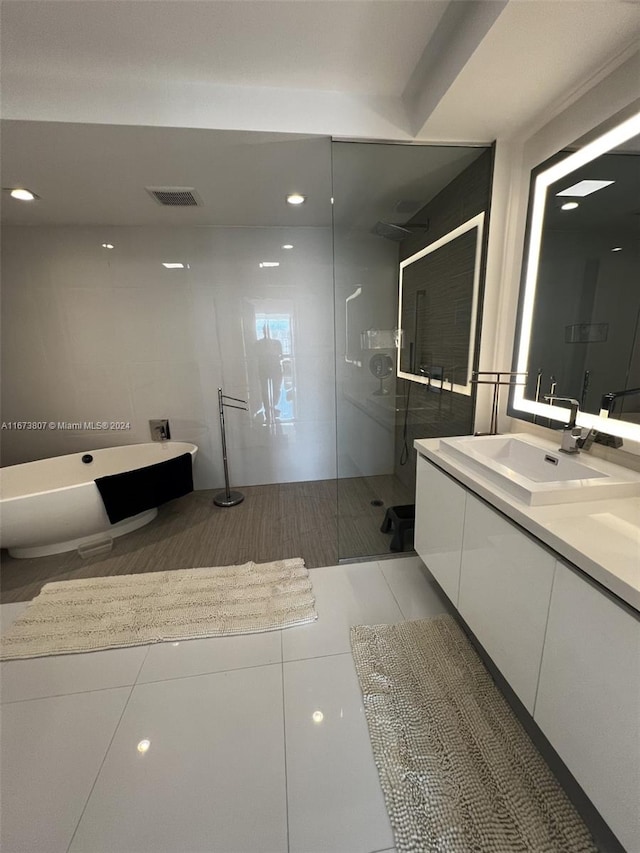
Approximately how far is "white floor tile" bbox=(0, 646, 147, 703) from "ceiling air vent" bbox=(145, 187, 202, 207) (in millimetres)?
2876

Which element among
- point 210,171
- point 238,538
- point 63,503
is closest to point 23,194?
point 210,171

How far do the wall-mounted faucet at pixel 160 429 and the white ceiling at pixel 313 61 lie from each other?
2.33 meters

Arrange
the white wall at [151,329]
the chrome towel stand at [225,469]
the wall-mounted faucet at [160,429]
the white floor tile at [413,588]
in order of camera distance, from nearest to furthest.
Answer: the white floor tile at [413,588] → the white wall at [151,329] → the chrome towel stand at [225,469] → the wall-mounted faucet at [160,429]

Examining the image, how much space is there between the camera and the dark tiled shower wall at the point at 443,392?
6.68 feet

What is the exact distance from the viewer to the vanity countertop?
85 cm

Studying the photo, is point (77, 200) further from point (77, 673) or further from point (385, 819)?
point (385, 819)

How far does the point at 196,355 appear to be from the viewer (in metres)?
3.34

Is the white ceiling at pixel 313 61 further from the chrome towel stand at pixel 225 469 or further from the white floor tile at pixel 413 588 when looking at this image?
the white floor tile at pixel 413 588

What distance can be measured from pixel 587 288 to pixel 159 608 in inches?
109

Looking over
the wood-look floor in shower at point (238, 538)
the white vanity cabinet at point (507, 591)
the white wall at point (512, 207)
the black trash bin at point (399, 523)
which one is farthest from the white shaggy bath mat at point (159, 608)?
the white wall at point (512, 207)

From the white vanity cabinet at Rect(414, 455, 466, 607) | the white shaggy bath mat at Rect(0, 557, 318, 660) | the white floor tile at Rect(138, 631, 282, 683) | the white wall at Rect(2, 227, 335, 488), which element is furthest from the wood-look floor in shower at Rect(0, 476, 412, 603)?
the white wall at Rect(2, 227, 335, 488)

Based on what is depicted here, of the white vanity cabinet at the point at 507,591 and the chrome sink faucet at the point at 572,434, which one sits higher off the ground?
the chrome sink faucet at the point at 572,434

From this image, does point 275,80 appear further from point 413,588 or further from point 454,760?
point 454,760

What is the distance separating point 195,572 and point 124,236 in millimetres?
2987
